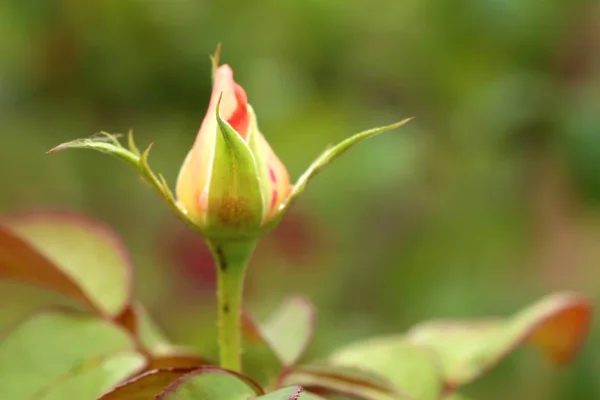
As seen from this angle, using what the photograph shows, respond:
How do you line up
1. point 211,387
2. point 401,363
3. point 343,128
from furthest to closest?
point 343,128 → point 401,363 → point 211,387

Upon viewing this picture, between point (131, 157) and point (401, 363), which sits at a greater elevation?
point (131, 157)

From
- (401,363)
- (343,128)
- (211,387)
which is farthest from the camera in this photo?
(343,128)

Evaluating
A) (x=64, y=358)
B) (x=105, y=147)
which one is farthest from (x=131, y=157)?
(x=64, y=358)

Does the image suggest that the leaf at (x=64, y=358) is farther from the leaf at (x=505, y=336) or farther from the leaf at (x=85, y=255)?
the leaf at (x=505, y=336)

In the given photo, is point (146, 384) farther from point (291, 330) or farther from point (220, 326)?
point (291, 330)

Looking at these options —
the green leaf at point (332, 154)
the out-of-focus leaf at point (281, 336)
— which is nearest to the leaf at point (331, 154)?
the green leaf at point (332, 154)

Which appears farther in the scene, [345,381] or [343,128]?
[343,128]

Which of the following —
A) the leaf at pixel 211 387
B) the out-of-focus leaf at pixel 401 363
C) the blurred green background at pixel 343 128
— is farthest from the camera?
the blurred green background at pixel 343 128
